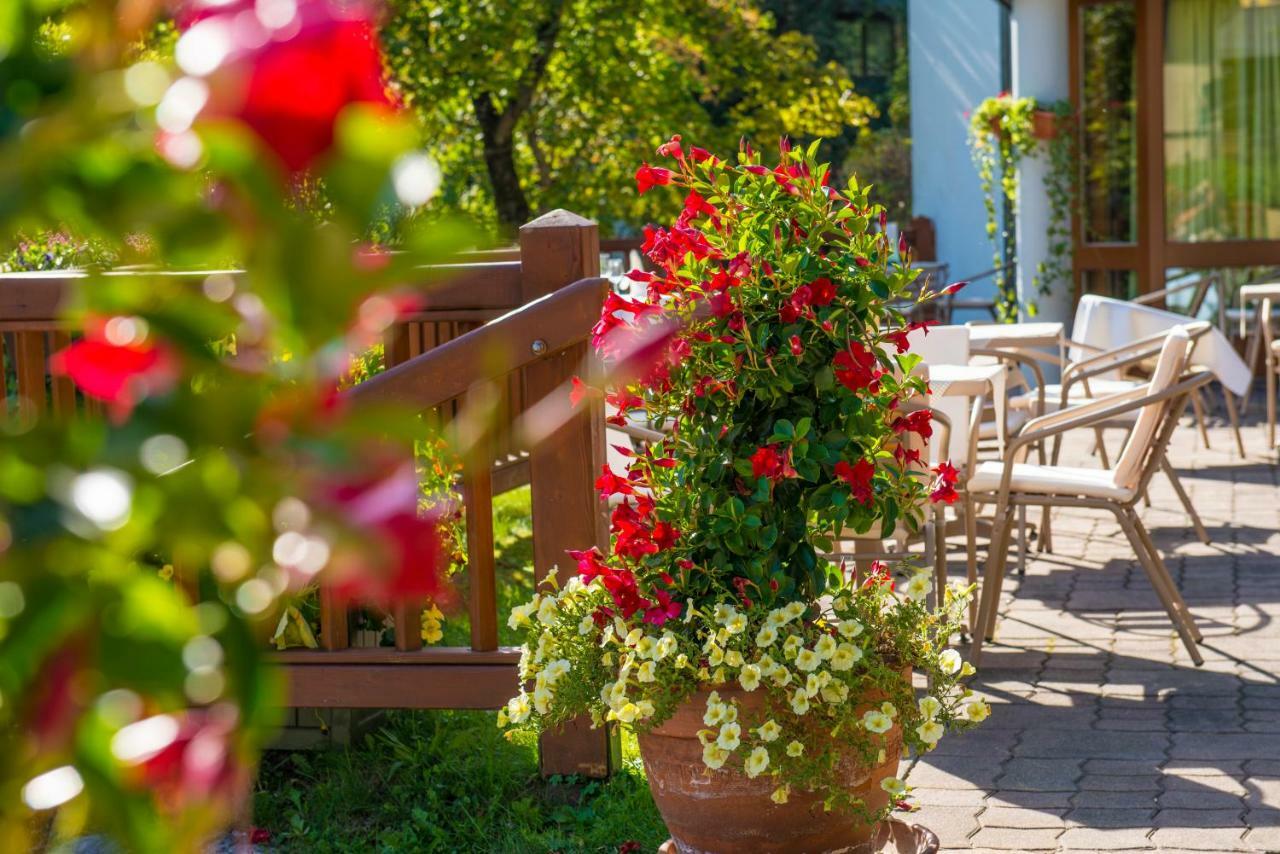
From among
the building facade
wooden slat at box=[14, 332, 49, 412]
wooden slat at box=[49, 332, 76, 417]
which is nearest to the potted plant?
wooden slat at box=[49, 332, 76, 417]

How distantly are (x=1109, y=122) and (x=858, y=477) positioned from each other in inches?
371

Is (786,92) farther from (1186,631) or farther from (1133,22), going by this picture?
(1186,631)

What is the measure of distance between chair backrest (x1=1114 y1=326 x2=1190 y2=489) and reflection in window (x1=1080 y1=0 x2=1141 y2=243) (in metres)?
7.19

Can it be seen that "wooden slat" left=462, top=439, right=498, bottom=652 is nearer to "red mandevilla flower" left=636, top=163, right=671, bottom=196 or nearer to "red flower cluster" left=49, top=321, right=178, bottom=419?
"red mandevilla flower" left=636, top=163, right=671, bottom=196

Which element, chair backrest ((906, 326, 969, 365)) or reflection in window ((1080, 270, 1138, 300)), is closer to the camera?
chair backrest ((906, 326, 969, 365))

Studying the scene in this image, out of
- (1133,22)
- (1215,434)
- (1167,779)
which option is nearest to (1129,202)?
(1133,22)

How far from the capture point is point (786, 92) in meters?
15.2

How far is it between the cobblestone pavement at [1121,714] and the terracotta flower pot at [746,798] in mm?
570

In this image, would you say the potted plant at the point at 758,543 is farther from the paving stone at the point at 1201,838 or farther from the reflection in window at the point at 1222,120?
the reflection in window at the point at 1222,120

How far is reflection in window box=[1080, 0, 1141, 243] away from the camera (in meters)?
11.3

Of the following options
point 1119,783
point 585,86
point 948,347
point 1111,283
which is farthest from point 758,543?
point 585,86

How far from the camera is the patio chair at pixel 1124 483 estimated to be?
4398 millimetres

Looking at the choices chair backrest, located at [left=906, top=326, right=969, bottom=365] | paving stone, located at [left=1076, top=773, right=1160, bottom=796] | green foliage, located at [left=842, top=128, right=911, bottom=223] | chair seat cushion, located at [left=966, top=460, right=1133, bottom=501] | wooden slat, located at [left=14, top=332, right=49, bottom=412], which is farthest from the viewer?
green foliage, located at [left=842, top=128, right=911, bottom=223]

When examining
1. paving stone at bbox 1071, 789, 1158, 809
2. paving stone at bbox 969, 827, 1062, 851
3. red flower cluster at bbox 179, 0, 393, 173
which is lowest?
paving stone at bbox 1071, 789, 1158, 809
